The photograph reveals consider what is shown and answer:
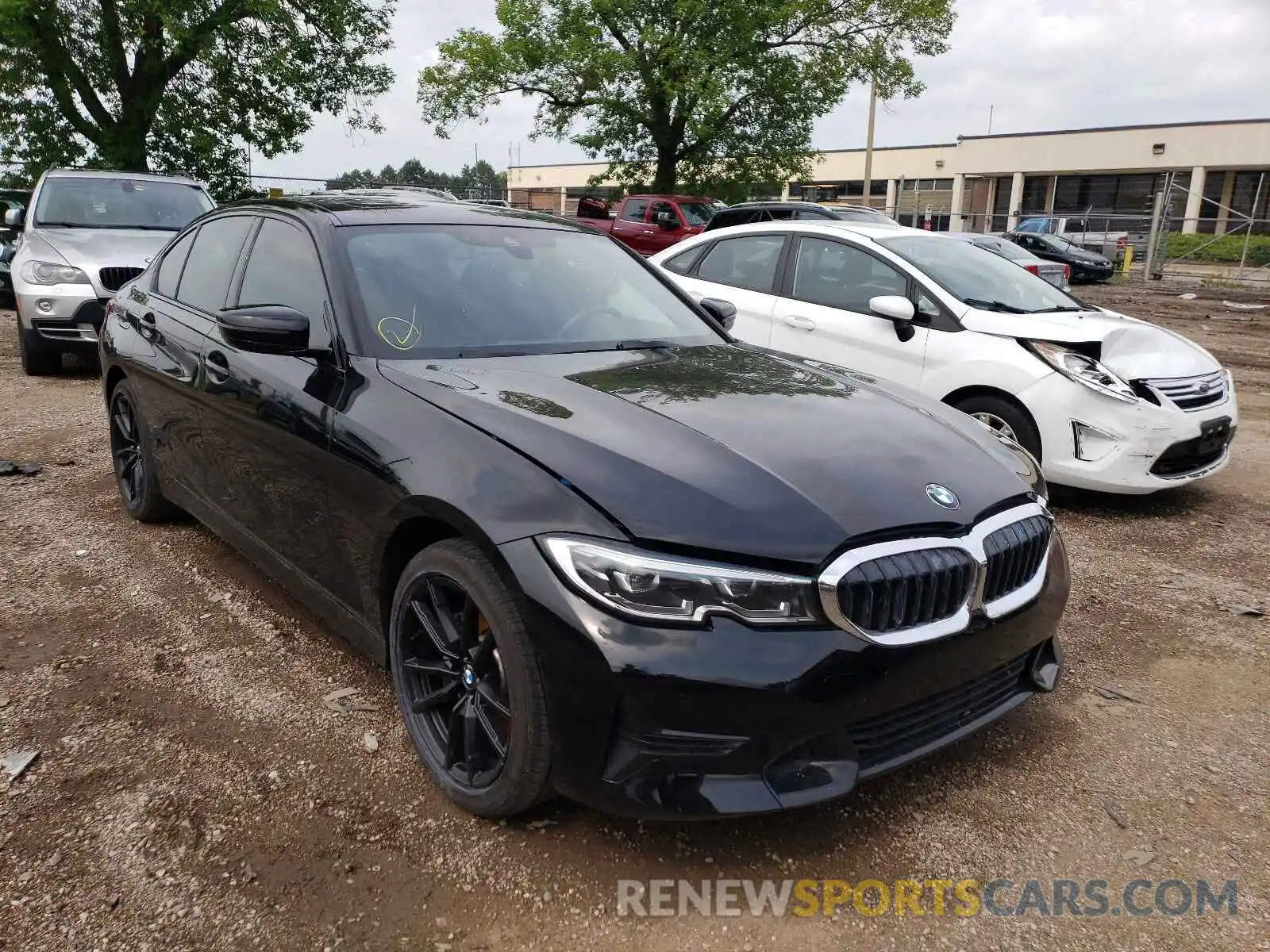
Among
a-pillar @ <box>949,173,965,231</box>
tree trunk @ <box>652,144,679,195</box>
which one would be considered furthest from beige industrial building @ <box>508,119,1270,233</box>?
tree trunk @ <box>652,144,679,195</box>

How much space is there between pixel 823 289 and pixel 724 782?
15.7ft

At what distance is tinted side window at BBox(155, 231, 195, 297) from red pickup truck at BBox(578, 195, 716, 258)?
1461 cm

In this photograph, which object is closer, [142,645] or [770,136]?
[142,645]

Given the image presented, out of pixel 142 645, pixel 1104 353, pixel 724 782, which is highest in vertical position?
pixel 1104 353

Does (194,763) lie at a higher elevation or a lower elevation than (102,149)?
lower

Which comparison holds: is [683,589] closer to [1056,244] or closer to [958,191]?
[1056,244]

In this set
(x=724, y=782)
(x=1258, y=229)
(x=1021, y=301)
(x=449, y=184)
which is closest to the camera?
(x=724, y=782)

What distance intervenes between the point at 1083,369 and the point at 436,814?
169 inches

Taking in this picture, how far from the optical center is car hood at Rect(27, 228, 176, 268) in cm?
837

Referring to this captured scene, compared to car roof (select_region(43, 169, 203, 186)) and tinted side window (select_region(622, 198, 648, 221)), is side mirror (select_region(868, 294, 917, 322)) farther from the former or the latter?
tinted side window (select_region(622, 198, 648, 221))

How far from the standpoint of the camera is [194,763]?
2.82m

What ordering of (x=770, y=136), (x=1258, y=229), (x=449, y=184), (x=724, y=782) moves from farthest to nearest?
(x=1258, y=229), (x=449, y=184), (x=770, y=136), (x=724, y=782)

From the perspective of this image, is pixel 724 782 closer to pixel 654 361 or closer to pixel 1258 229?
pixel 654 361

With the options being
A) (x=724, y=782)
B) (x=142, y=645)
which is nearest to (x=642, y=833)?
(x=724, y=782)
